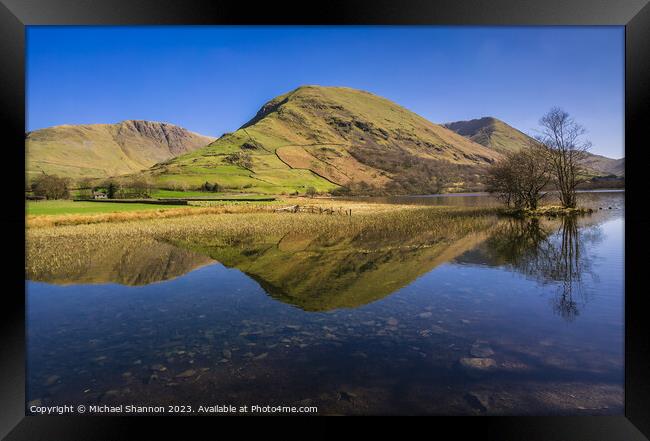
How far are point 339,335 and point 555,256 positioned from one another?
1454 centimetres

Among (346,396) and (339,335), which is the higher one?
(339,335)

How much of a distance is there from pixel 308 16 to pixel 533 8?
132 inches

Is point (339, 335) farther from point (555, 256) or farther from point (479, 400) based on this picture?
point (555, 256)

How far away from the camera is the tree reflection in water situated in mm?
11123

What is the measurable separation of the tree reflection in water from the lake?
0.13 m

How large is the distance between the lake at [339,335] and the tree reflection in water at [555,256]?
0.13 meters

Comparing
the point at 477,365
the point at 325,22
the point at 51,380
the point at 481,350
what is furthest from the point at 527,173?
the point at 51,380

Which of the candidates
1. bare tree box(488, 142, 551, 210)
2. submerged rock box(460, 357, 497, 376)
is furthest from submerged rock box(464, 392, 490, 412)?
bare tree box(488, 142, 551, 210)

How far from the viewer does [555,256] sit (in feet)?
58.0

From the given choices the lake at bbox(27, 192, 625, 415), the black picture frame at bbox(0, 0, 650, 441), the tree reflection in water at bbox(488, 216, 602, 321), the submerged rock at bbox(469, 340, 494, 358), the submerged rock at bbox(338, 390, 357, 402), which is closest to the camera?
the black picture frame at bbox(0, 0, 650, 441)

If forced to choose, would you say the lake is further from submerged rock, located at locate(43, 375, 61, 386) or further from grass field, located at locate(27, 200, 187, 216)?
grass field, located at locate(27, 200, 187, 216)

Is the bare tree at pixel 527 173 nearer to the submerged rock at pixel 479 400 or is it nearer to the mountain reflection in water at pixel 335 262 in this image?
the mountain reflection in water at pixel 335 262

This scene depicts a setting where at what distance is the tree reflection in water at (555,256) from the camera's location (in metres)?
11.1
